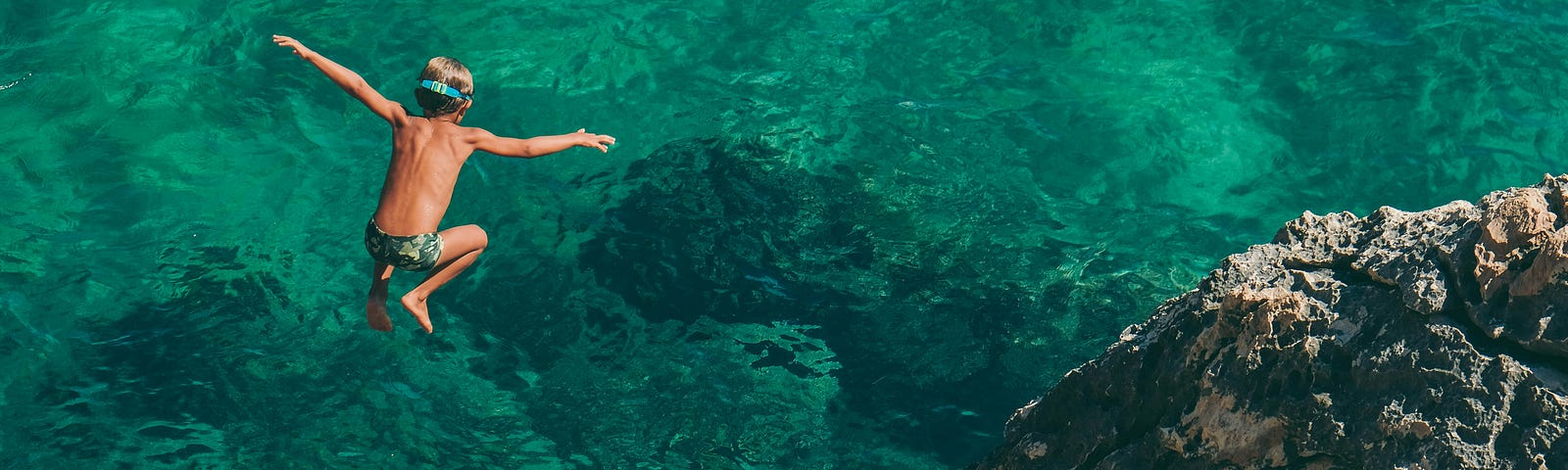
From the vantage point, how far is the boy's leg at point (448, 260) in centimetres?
796

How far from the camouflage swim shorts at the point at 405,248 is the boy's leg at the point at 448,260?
7 cm

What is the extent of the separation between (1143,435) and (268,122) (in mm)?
8653

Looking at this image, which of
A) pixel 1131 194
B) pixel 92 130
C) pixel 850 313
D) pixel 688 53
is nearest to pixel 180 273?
Answer: pixel 92 130

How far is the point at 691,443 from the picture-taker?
13602 millimetres

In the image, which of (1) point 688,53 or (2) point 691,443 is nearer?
(1) point 688,53

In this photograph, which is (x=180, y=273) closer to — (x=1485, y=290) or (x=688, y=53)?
(x=688, y=53)

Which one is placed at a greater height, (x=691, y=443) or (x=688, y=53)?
(x=688, y=53)

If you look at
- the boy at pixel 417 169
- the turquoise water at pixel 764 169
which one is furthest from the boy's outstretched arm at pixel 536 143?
the turquoise water at pixel 764 169

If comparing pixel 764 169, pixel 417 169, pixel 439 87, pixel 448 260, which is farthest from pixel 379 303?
pixel 764 169

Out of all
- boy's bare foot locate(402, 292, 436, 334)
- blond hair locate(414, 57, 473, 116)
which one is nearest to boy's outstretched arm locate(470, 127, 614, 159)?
blond hair locate(414, 57, 473, 116)

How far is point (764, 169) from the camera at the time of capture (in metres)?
11.1

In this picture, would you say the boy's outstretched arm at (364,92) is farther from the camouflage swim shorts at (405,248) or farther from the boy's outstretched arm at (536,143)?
the camouflage swim shorts at (405,248)

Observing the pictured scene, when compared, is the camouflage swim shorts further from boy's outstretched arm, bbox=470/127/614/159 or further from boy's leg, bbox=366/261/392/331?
boy's outstretched arm, bbox=470/127/614/159

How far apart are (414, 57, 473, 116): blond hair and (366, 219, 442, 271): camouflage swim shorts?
766 mm
